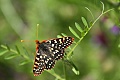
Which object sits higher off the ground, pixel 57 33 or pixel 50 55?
pixel 57 33

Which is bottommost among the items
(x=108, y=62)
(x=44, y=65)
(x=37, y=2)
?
(x=44, y=65)

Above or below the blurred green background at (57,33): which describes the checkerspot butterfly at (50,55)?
below

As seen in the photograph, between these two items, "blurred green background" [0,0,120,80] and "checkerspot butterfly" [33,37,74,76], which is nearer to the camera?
"checkerspot butterfly" [33,37,74,76]

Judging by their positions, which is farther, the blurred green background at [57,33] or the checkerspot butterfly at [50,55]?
the blurred green background at [57,33]

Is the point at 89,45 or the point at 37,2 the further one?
the point at 37,2

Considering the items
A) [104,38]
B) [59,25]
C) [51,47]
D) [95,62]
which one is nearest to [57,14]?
[59,25]

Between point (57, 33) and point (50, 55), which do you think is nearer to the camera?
point (50, 55)

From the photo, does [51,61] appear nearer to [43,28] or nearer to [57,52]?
[57,52]

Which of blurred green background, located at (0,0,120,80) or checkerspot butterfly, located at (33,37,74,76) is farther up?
blurred green background, located at (0,0,120,80)
